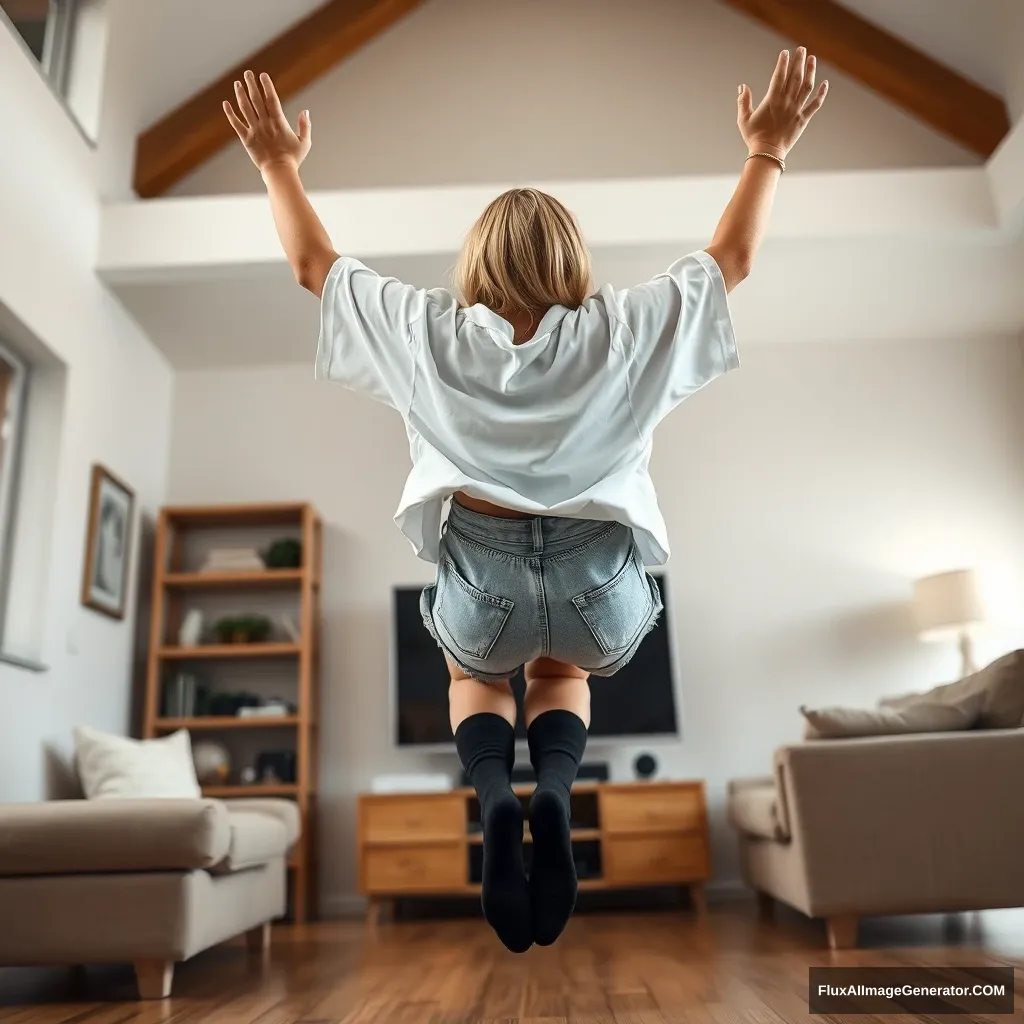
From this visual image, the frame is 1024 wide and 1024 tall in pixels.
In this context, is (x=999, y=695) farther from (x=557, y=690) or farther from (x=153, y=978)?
(x=153, y=978)

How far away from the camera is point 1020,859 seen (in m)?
2.82

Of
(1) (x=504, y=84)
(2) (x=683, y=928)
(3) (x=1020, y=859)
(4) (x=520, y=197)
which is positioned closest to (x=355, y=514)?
(1) (x=504, y=84)

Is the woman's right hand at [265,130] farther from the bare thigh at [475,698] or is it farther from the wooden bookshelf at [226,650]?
the wooden bookshelf at [226,650]

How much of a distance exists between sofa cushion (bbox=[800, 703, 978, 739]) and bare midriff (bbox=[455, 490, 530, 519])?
199 cm

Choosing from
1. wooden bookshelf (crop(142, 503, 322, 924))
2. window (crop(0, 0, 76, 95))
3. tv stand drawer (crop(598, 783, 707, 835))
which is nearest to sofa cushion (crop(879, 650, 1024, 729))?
tv stand drawer (crop(598, 783, 707, 835))

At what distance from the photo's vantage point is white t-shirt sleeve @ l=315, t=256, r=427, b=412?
1.44 meters

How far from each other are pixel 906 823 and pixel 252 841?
1922 mm

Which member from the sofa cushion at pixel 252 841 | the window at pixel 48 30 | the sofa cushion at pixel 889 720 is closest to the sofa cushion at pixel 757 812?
the sofa cushion at pixel 889 720

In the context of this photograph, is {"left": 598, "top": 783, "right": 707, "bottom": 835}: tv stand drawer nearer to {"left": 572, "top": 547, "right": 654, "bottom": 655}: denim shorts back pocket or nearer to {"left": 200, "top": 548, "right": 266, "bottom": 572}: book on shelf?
{"left": 200, "top": 548, "right": 266, "bottom": 572}: book on shelf

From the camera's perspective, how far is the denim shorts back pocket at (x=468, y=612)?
55.9 inches

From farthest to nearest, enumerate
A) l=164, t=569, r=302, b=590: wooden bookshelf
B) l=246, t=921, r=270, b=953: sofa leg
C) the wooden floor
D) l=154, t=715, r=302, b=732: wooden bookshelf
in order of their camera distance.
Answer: l=164, t=569, r=302, b=590: wooden bookshelf, l=154, t=715, r=302, b=732: wooden bookshelf, l=246, t=921, r=270, b=953: sofa leg, the wooden floor

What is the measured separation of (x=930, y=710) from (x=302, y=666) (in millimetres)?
2851

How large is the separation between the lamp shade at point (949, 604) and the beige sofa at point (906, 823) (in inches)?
73.6

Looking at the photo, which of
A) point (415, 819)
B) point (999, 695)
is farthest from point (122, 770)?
point (999, 695)
